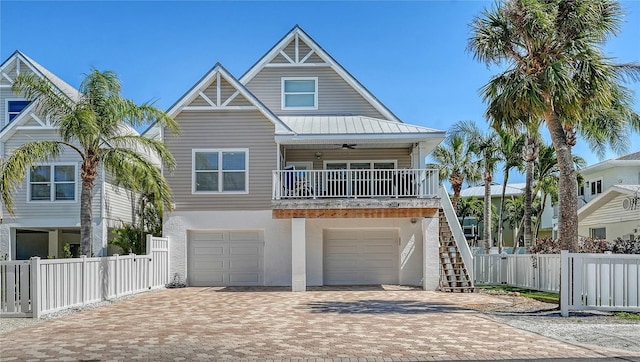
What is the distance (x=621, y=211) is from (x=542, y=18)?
1800 cm

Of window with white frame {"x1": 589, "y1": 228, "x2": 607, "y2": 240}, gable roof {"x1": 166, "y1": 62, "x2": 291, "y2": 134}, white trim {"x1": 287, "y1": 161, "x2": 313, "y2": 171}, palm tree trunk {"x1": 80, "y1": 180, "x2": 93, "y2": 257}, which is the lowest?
window with white frame {"x1": 589, "y1": 228, "x2": 607, "y2": 240}

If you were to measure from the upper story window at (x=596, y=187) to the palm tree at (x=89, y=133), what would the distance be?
2674 centimetres

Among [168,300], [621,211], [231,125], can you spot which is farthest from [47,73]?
[621,211]

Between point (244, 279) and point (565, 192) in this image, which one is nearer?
point (565, 192)

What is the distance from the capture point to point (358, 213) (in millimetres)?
19453

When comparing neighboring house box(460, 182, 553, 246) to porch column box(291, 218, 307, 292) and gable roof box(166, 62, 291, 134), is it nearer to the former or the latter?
gable roof box(166, 62, 291, 134)

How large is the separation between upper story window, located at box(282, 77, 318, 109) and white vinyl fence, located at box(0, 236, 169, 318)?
8599 mm

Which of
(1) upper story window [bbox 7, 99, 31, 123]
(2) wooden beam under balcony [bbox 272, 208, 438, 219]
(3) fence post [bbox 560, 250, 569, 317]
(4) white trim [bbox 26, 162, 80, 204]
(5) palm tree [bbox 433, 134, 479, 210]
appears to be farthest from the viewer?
(5) palm tree [bbox 433, 134, 479, 210]

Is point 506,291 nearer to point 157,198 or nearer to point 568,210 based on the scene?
point 568,210

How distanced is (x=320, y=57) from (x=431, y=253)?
31.4 feet

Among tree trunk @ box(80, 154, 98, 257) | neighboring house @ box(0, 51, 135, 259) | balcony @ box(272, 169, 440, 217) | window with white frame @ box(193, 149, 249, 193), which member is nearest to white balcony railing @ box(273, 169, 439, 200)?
balcony @ box(272, 169, 440, 217)

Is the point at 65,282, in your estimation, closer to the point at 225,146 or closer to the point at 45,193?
the point at 225,146

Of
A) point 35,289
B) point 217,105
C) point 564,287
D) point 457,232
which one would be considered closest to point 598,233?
point 457,232

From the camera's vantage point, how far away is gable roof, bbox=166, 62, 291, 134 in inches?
832
